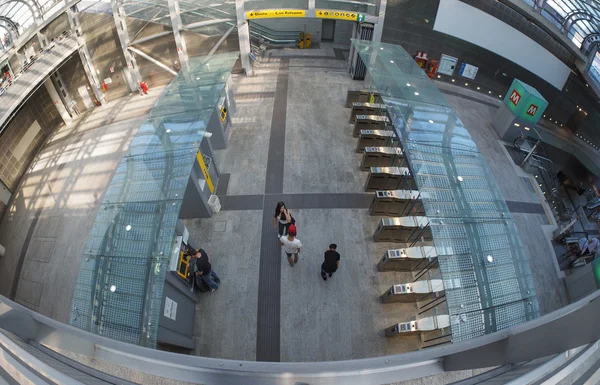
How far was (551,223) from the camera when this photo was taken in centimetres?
876

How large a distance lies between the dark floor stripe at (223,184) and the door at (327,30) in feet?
37.6

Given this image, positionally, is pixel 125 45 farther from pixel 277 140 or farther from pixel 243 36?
pixel 277 140

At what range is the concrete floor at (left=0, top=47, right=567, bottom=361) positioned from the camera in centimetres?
596

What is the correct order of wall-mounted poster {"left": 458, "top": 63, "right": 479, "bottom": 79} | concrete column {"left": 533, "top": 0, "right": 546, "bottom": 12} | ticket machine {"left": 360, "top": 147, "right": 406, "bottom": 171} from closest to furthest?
ticket machine {"left": 360, "top": 147, "right": 406, "bottom": 171} → concrete column {"left": 533, "top": 0, "right": 546, "bottom": 12} → wall-mounted poster {"left": 458, "top": 63, "right": 479, "bottom": 79}

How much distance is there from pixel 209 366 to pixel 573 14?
53.4 feet

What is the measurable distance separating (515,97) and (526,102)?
0.49m

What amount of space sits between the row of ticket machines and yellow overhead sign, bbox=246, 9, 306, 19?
5.81 meters

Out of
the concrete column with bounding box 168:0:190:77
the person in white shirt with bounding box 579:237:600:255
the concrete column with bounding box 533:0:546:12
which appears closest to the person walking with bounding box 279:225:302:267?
the person in white shirt with bounding box 579:237:600:255

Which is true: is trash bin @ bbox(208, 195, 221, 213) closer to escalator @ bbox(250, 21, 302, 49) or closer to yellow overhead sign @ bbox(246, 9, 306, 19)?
yellow overhead sign @ bbox(246, 9, 306, 19)

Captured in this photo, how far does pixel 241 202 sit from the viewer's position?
8047 millimetres

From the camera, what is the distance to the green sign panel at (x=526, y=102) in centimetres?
1043

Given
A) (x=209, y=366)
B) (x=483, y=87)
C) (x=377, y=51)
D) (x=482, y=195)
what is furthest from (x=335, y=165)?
(x=483, y=87)

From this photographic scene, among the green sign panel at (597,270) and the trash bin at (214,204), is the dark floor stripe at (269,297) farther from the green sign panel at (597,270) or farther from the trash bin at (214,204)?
the green sign panel at (597,270)

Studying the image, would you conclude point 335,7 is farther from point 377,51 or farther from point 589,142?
point 589,142
